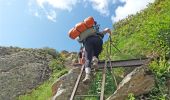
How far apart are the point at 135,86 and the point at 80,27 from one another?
3.79m

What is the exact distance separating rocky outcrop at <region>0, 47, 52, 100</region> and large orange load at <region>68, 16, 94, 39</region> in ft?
21.0

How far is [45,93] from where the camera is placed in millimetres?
18656

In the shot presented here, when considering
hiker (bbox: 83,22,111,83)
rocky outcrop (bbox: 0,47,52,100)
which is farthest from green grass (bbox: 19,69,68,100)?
hiker (bbox: 83,22,111,83)

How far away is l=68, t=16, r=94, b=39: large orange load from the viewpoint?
14749mm

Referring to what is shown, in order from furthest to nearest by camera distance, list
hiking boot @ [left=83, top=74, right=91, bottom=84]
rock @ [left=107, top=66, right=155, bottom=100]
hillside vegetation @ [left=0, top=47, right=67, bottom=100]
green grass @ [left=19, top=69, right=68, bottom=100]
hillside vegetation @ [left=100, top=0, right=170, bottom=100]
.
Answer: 1. hillside vegetation @ [left=0, top=47, right=67, bottom=100]
2. green grass @ [left=19, top=69, right=68, bottom=100]
3. hiking boot @ [left=83, top=74, right=91, bottom=84]
4. hillside vegetation @ [left=100, top=0, right=170, bottom=100]
5. rock @ [left=107, top=66, right=155, bottom=100]

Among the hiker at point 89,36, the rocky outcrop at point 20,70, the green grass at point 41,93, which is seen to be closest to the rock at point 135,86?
the hiker at point 89,36

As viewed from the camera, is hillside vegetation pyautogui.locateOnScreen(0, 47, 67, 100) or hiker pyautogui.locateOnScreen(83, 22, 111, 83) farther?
hillside vegetation pyautogui.locateOnScreen(0, 47, 67, 100)

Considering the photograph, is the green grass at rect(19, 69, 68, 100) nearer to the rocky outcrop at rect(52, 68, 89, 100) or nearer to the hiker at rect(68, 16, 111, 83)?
the rocky outcrop at rect(52, 68, 89, 100)

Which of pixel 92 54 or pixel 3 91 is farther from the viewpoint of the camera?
pixel 3 91

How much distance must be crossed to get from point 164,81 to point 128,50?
6.18m

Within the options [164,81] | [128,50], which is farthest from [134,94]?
[128,50]

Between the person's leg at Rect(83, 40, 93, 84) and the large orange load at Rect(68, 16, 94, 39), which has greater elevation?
the large orange load at Rect(68, 16, 94, 39)

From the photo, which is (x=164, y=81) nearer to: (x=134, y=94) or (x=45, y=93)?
(x=134, y=94)

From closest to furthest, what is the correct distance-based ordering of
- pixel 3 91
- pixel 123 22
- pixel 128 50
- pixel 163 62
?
1. pixel 163 62
2. pixel 128 50
3. pixel 3 91
4. pixel 123 22
